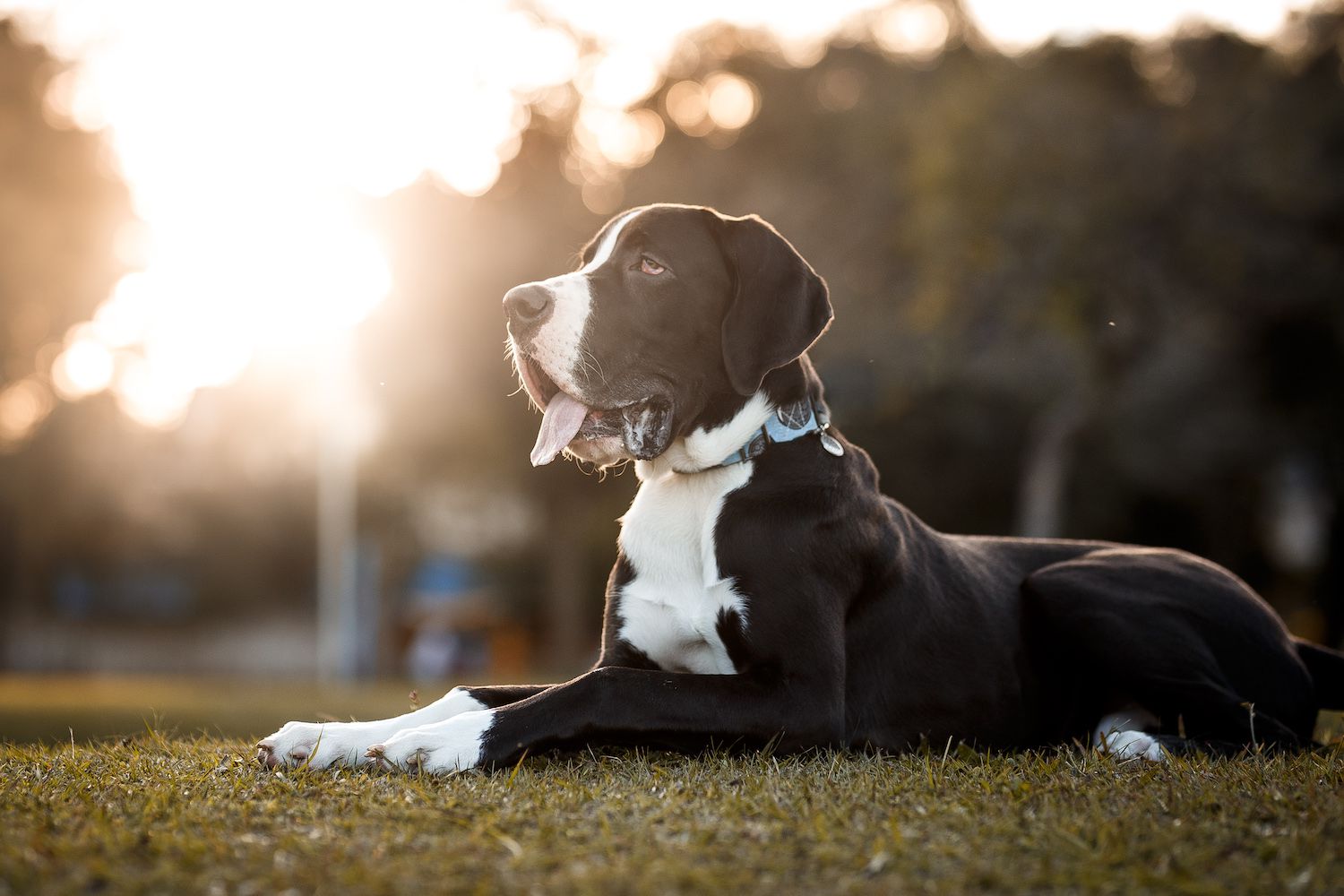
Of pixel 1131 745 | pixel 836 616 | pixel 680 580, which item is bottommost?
pixel 1131 745

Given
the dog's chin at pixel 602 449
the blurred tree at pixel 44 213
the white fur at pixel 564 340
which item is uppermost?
the blurred tree at pixel 44 213

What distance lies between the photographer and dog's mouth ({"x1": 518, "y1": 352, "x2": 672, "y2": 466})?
4898mm

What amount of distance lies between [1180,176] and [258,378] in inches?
739

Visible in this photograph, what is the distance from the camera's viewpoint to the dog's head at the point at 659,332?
15.9 feet

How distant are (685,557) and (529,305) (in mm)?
1046

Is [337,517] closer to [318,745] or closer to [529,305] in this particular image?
[529,305]

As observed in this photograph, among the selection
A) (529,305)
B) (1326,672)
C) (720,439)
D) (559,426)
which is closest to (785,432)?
(720,439)

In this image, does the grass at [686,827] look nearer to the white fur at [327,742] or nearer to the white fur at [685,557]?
the white fur at [327,742]

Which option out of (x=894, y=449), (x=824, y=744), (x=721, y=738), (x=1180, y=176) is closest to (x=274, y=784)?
(x=721, y=738)

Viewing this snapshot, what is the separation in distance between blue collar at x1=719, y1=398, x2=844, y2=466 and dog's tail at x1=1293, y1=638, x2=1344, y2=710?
8.06 ft

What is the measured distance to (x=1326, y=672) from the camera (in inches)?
230

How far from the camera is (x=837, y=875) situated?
2.94 meters

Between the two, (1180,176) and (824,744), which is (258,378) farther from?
(824,744)

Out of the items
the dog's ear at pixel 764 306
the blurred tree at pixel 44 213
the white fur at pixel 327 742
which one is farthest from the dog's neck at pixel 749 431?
the blurred tree at pixel 44 213
